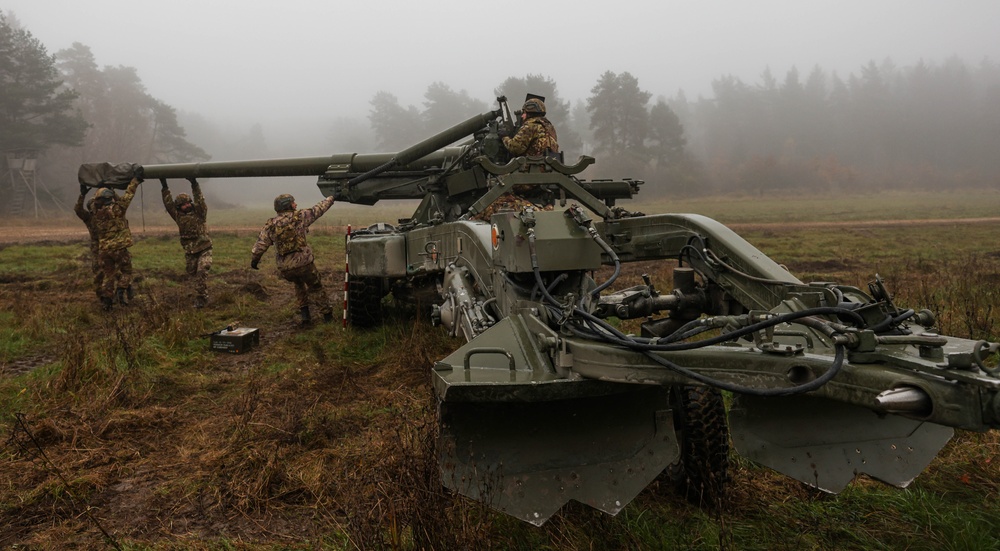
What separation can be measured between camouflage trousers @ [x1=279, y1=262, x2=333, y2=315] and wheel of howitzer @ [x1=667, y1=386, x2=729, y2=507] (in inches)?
243

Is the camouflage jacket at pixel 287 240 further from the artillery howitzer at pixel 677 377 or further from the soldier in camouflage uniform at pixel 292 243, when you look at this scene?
the artillery howitzer at pixel 677 377

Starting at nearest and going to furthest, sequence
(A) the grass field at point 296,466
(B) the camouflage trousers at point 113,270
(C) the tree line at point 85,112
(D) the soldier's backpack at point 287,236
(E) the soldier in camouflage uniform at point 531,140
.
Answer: (A) the grass field at point 296,466 → (E) the soldier in camouflage uniform at point 531,140 → (D) the soldier's backpack at point 287,236 → (B) the camouflage trousers at point 113,270 → (C) the tree line at point 85,112

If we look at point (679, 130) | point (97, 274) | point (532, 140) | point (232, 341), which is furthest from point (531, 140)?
point (679, 130)

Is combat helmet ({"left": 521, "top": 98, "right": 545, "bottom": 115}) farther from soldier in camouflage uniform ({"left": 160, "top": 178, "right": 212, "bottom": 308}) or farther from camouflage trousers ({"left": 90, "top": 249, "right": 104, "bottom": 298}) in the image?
camouflage trousers ({"left": 90, "top": 249, "right": 104, "bottom": 298})

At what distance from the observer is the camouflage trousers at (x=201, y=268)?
32.6ft

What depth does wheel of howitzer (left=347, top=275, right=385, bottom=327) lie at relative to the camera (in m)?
8.20

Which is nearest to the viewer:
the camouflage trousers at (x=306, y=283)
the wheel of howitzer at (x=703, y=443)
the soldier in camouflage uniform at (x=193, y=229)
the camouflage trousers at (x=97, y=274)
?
the wheel of howitzer at (x=703, y=443)

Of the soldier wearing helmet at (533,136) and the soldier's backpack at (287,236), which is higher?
the soldier wearing helmet at (533,136)

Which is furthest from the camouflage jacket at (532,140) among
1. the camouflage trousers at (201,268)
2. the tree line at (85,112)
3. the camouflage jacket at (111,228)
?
the tree line at (85,112)

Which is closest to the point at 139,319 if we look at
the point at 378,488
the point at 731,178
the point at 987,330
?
the point at 378,488

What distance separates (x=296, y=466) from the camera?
4.00 metres

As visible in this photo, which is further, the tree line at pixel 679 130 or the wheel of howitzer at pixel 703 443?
the tree line at pixel 679 130

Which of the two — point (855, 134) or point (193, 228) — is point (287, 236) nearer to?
point (193, 228)

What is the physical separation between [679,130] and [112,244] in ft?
138
